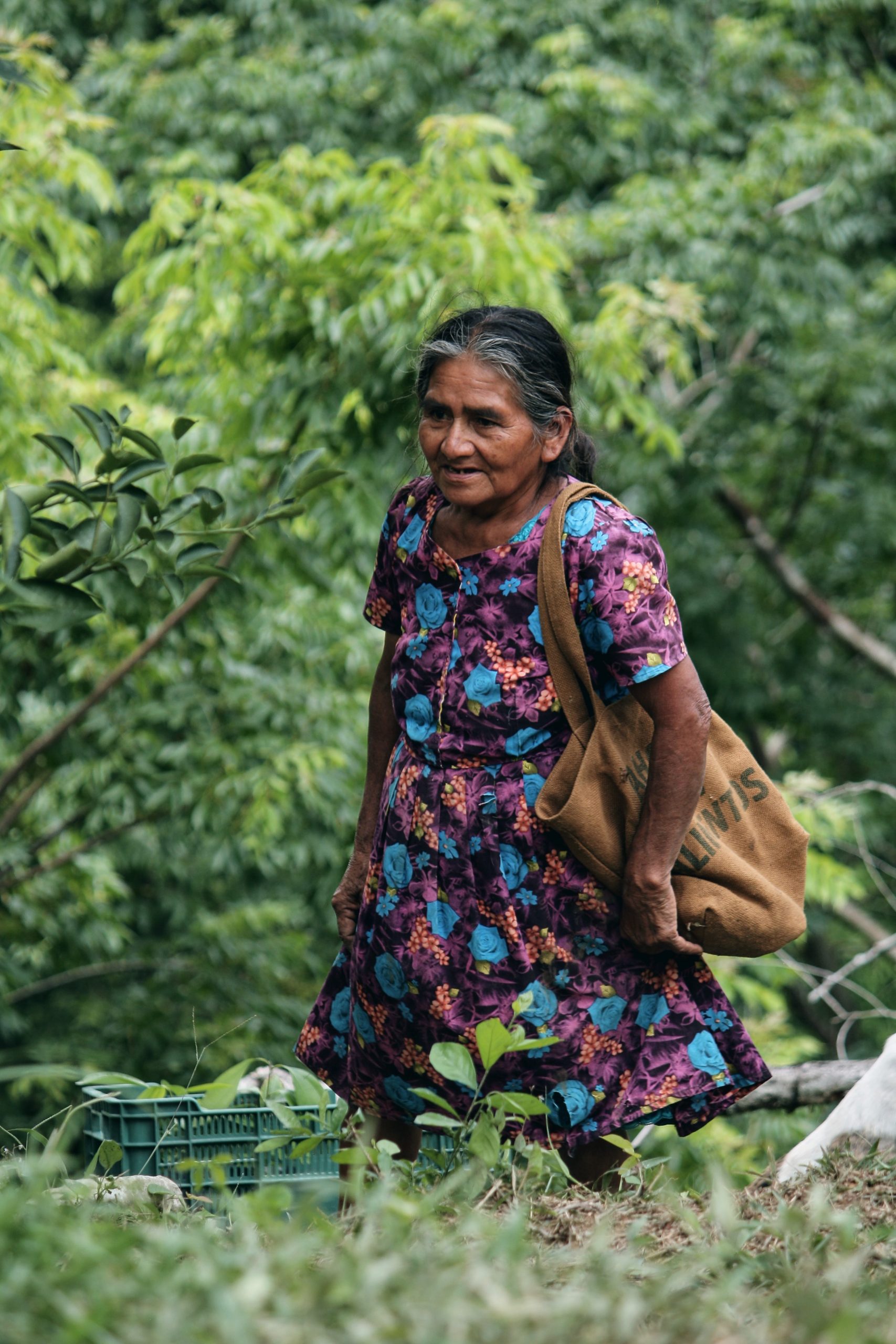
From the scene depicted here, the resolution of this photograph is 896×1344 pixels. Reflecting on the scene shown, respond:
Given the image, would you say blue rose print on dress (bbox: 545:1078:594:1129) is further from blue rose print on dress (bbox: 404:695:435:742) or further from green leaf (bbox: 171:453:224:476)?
green leaf (bbox: 171:453:224:476)

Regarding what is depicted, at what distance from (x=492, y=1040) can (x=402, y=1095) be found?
17.7 inches

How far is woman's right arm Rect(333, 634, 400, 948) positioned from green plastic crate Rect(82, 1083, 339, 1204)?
0.29 metres

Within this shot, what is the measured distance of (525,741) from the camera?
1.88 meters

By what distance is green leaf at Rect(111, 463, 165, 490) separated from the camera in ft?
6.25

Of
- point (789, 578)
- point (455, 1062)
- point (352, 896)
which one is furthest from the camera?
point (789, 578)

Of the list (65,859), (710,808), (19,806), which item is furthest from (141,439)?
(65,859)

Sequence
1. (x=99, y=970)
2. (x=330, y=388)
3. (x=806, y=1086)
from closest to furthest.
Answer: (x=806, y=1086), (x=330, y=388), (x=99, y=970)

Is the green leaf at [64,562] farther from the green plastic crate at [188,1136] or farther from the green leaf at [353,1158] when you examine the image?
the green leaf at [353,1158]

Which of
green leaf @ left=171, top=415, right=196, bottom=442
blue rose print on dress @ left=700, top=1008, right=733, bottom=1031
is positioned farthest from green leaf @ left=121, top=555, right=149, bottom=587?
blue rose print on dress @ left=700, top=1008, right=733, bottom=1031

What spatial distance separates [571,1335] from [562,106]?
6793 mm

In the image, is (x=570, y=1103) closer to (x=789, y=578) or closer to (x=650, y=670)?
(x=650, y=670)

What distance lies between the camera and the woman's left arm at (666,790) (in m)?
1.80

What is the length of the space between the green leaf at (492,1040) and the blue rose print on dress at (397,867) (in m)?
0.36

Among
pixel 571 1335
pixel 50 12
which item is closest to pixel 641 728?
pixel 571 1335
